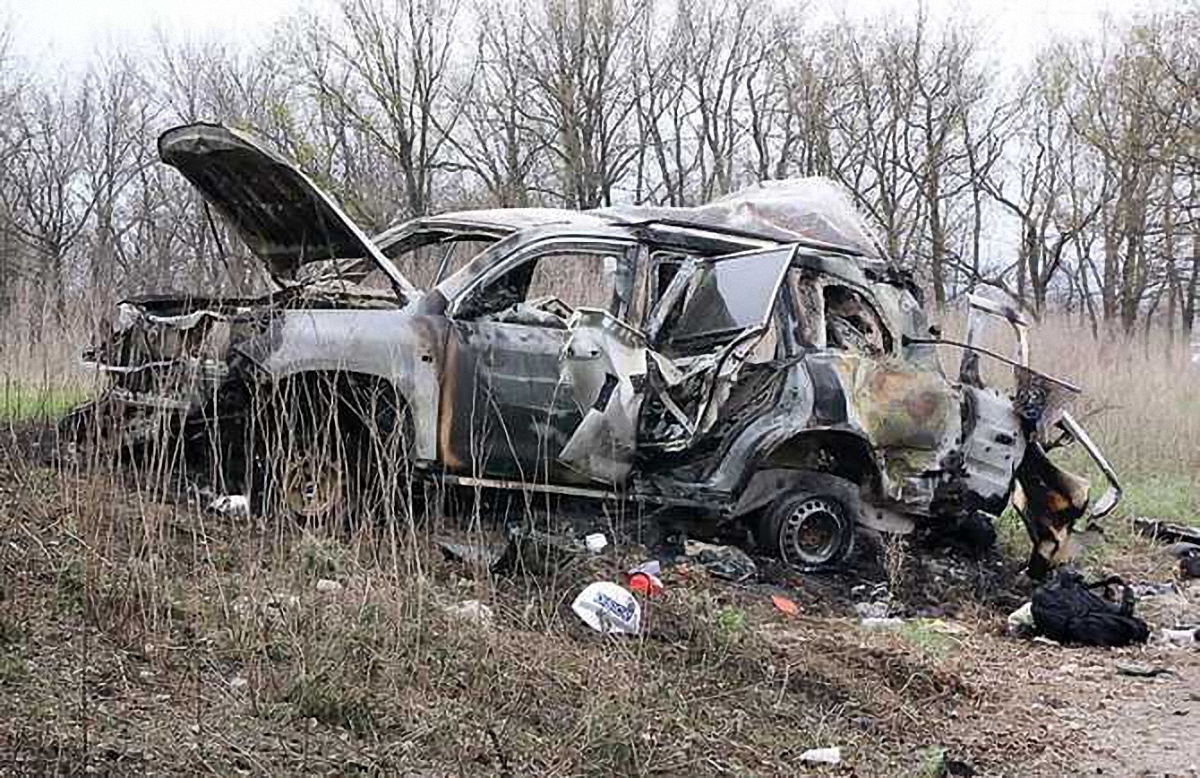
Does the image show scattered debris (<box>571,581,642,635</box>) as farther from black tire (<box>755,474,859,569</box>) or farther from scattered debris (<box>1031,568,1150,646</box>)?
scattered debris (<box>1031,568,1150,646</box>)

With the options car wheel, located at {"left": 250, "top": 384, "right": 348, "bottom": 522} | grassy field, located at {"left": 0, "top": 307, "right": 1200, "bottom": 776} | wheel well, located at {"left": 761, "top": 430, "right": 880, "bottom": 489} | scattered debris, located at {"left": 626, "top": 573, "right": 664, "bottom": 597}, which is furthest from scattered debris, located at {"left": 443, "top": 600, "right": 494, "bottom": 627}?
wheel well, located at {"left": 761, "top": 430, "right": 880, "bottom": 489}

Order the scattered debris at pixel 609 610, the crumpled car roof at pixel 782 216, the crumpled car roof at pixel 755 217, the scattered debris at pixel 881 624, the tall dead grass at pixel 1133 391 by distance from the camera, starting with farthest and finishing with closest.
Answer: the tall dead grass at pixel 1133 391 < the crumpled car roof at pixel 782 216 < the crumpled car roof at pixel 755 217 < the scattered debris at pixel 881 624 < the scattered debris at pixel 609 610

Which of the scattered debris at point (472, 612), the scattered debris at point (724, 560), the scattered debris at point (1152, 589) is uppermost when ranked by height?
the scattered debris at point (472, 612)

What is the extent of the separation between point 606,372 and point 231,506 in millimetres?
2202

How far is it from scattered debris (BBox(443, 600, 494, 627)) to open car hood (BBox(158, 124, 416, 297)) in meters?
2.54

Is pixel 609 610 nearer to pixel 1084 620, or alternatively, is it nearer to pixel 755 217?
pixel 1084 620

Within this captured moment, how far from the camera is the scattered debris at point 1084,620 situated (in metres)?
7.21

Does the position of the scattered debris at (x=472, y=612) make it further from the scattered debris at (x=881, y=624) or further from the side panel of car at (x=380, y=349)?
the scattered debris at (x=881, y=624)

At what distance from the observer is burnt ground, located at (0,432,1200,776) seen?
13.9 ft

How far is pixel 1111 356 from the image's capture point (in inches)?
784

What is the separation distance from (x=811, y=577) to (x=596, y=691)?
3489 millimetres

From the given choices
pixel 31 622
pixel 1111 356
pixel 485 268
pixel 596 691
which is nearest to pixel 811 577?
pixel 485 268

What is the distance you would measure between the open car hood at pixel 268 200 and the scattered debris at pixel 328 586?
8.58 feet

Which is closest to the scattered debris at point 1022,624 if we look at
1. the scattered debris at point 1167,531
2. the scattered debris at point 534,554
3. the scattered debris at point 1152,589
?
the scattered debris at point 1152,589
